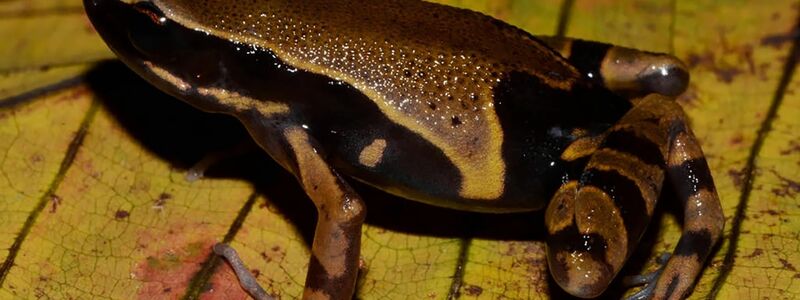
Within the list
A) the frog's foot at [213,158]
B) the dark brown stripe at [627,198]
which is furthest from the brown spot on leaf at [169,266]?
the dark brown stripe at [627,198]

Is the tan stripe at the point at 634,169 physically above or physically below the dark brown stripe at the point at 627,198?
above

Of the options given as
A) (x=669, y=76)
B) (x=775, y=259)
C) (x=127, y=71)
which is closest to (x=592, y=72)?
(x=669, y=76)

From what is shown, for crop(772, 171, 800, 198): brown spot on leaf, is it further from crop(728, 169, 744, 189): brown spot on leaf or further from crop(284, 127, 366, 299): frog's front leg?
crop(284, 127, 366, 299): frog's front leg

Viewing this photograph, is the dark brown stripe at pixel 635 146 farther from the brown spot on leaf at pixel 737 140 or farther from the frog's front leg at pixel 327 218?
the frog's front leg at pixel 327 218

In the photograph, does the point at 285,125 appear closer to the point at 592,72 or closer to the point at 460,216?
the point at 460,216

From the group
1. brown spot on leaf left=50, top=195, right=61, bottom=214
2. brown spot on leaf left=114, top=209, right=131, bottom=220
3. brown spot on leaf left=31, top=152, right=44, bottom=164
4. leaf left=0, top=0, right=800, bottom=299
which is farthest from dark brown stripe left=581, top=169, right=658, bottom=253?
brown spot on leaf left=31, top=152, right=44, bottom=164
